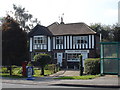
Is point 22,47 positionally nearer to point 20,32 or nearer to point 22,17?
point 20,32

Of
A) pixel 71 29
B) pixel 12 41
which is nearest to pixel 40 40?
pixel 71 29

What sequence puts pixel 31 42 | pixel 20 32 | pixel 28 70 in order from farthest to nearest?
pixel 31 42
pixel 20 32
pixel 28 70

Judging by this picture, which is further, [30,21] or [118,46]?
[30,21]

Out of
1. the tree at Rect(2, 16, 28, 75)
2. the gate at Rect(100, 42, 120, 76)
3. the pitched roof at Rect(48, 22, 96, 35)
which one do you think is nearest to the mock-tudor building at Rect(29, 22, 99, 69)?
the pitched roof at Rect(48, 22, 96, 35)

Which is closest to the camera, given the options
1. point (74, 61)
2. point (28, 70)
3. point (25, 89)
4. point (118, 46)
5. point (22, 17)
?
point (25, 89)

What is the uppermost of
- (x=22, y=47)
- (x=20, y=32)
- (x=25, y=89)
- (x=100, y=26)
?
(x=100, y=26)

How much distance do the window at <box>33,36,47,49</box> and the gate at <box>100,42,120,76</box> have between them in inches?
877

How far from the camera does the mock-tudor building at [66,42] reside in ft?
126

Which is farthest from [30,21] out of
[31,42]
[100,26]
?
[31,42]

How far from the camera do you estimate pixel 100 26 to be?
70.7 m

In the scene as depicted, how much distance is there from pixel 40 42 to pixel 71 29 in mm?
6227

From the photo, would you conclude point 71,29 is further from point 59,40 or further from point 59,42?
point 59,42

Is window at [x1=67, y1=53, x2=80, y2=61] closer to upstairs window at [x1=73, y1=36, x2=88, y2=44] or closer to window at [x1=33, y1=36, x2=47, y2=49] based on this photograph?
upstairs window at [x1=73, y1=36, x2=88, y2=44]

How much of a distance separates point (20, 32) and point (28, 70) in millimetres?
4955
